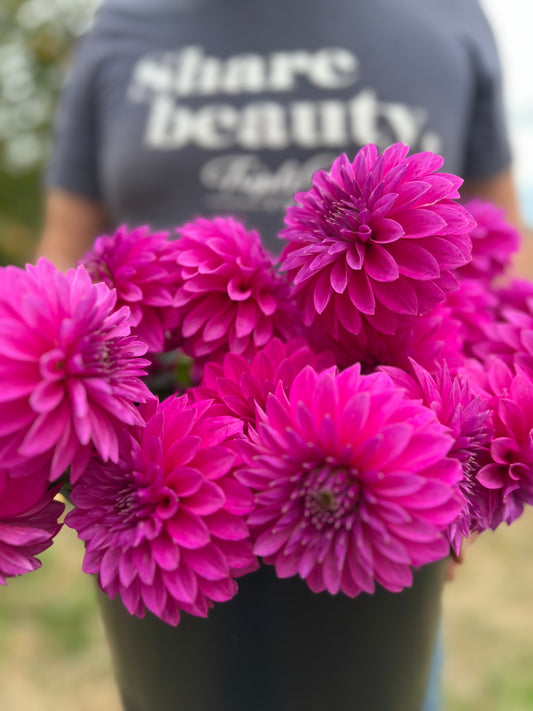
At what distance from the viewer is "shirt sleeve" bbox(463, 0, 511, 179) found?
0.75 metres

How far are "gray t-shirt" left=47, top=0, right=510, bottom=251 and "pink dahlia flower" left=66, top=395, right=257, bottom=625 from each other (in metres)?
0.57

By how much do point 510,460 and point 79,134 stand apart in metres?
0.72

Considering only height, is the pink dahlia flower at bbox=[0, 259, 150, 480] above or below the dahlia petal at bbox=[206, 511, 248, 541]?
above

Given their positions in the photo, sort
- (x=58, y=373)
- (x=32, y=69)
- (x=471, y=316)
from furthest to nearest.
→ (x=32, y=69), (x=471, y=316), (x=58, y=373)

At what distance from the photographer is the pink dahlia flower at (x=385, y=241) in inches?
8.4

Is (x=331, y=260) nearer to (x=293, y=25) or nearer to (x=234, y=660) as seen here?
(x=234, y=660)

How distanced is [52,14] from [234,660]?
2.08 metres

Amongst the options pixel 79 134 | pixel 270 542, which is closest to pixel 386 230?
pixel 270 542

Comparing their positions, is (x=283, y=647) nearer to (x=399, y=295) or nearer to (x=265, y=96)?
(x=399, y=295)

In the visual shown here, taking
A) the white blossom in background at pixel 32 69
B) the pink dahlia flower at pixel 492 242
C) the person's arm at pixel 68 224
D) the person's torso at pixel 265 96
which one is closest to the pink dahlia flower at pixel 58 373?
the pink dahlia flower at pixel 492 242

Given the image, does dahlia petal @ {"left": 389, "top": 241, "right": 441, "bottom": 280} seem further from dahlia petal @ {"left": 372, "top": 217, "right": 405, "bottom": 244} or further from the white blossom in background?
the white blossom in background

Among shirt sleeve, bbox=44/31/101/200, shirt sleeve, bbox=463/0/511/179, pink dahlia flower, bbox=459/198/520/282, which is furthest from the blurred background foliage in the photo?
pink dahlia flower, bbox=459/198/520/282

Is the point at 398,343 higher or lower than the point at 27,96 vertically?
higher

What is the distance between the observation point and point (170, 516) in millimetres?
200
